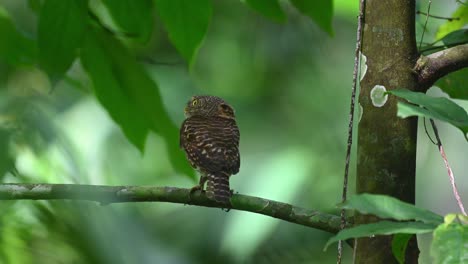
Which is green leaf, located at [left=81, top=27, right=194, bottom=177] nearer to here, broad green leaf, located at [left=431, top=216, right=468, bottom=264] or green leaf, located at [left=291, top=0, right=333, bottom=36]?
green leaf, located at [left=291, top=0, right=333, bottom=36]

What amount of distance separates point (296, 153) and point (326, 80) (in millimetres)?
1317

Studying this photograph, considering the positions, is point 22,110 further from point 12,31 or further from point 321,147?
point 321,147

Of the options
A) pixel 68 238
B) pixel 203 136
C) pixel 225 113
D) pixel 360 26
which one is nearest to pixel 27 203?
pixel 68 238

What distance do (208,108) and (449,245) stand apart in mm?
3006

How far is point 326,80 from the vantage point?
338 inches

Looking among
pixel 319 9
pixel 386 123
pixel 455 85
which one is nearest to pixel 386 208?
pixel 386 123

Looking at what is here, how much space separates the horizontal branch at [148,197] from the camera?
79.9 inches

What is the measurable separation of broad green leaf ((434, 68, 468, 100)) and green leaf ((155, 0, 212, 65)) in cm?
76

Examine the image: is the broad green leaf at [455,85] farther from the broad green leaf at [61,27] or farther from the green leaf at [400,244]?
the broad green leaf at [61,27]

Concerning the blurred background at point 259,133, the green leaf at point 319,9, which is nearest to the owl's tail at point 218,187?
the blurred background at point 259,133

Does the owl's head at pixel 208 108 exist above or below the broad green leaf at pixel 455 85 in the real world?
below

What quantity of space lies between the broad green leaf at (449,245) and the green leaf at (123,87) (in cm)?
160

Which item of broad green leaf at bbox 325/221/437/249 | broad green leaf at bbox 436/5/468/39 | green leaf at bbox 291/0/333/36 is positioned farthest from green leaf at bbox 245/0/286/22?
broad green leaf at bbox 325/221/437/249

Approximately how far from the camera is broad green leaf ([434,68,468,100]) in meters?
2.55
